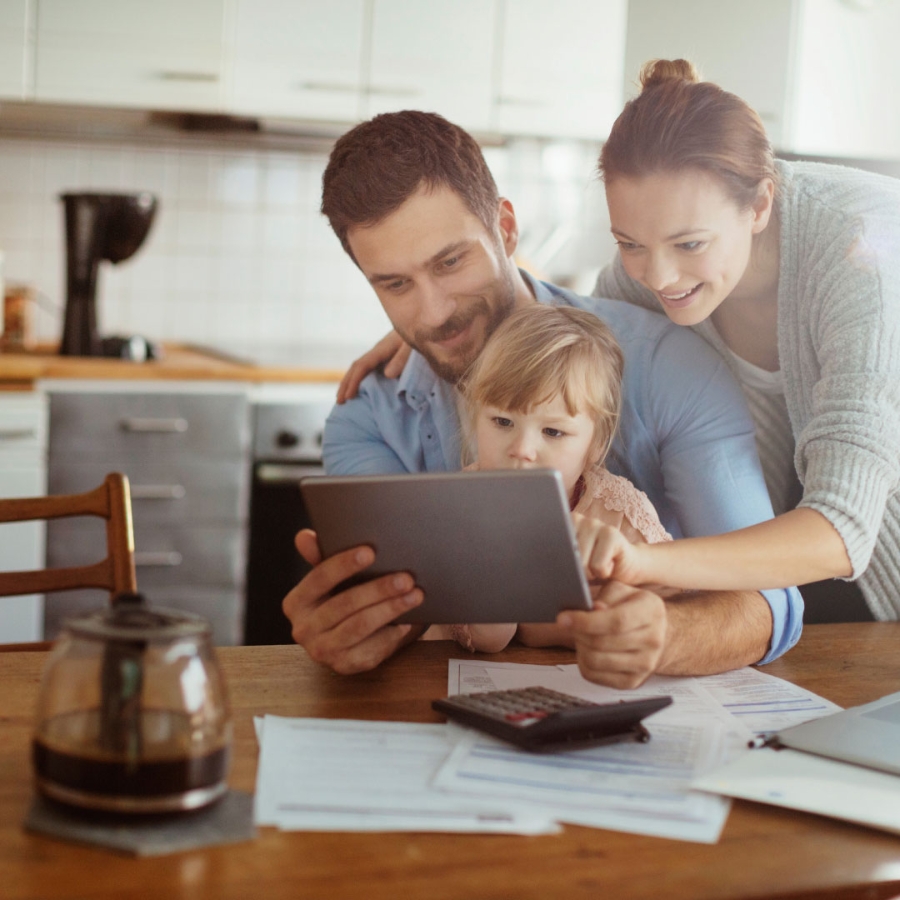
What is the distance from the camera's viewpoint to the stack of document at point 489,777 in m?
0.81

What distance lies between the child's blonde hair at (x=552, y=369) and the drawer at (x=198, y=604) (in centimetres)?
140

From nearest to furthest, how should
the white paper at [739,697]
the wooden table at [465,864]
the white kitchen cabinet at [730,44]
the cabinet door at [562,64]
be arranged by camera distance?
the wooden table at [465,864], the white paper at [739,697], the white kitchen cabinet at [730,44], the cabinet door at [562,64]

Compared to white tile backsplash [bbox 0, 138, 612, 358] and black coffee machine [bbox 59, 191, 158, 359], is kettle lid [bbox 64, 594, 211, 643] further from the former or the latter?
white tile backsplash [bbox 0, 138, 612, 358]

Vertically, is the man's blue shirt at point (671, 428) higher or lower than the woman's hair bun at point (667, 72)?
lower

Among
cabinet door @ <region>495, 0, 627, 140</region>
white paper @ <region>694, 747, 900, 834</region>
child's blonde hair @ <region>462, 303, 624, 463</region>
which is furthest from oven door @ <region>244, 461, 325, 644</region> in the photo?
white paper @ <region>694, 747, 900, 834</region>

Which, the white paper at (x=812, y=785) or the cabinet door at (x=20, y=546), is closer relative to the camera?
the white paper at (x=812, y=785)

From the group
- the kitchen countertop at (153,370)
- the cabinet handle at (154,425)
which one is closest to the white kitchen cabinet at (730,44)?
the kitchen countertop at (153,370)

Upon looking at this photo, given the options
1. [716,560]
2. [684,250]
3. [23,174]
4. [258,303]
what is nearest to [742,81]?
[684,250]

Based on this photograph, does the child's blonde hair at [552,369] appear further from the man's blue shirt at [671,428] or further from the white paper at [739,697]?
the white paper at [739,697]

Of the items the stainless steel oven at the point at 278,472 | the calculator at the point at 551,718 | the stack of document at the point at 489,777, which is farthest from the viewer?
the stainless steel oven at the point at 278,472

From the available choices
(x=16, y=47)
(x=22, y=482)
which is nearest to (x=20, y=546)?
(x=22, y=482)

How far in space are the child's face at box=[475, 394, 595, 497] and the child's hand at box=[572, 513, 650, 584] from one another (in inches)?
6.3

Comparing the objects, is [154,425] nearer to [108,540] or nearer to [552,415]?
[108,540]

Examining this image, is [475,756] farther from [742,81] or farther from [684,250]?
[742,81]
